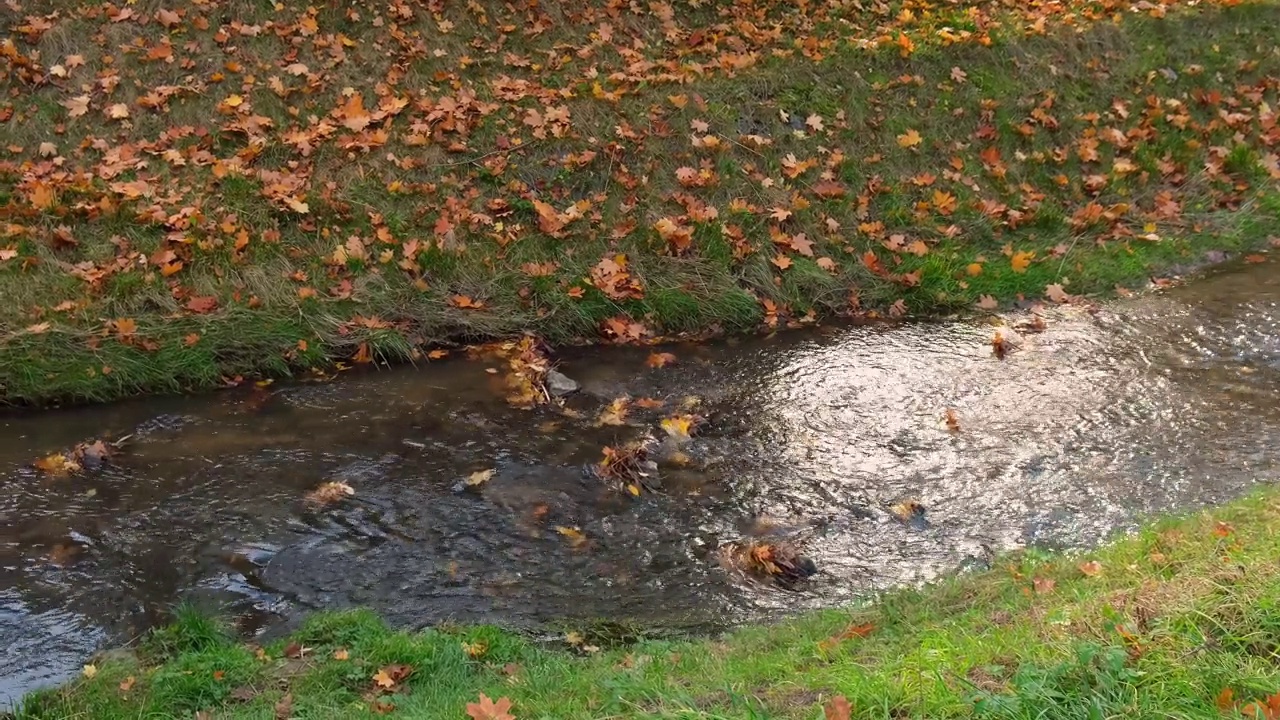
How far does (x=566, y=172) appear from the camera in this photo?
7621 millimetres

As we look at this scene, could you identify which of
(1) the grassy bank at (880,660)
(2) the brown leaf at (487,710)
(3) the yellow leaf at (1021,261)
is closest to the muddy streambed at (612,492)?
(1) the grassy bank at (880,660)

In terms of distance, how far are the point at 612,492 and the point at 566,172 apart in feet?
11.3

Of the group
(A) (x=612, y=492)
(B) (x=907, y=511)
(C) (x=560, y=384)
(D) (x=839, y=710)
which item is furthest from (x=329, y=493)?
(D) (x=839, y=710)

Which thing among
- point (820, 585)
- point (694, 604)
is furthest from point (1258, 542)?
point (694, 604)

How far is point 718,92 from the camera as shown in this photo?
27.6 feet

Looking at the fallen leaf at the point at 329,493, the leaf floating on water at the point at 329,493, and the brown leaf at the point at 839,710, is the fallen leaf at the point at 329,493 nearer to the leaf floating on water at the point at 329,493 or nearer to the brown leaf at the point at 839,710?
the leaf floating on water at the point at 329,493

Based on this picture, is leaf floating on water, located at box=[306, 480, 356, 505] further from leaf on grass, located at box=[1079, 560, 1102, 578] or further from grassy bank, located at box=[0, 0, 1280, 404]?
leaf on grass, located at box=[1079, 560, 1102, 578]

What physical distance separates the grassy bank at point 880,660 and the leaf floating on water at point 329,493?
106 cm

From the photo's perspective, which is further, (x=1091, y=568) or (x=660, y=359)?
(x=660, y=359)

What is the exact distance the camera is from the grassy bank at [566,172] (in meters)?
6.40

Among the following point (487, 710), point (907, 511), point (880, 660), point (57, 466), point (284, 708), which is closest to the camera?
point (487, 710)

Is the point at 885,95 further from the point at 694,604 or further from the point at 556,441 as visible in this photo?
the point at 694,604

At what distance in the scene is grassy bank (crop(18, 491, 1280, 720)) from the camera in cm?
247

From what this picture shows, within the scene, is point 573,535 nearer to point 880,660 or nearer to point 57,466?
point 880,660
